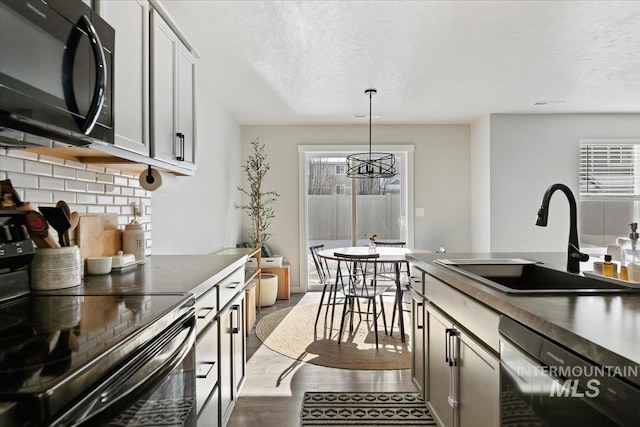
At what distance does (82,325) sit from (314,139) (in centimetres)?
493

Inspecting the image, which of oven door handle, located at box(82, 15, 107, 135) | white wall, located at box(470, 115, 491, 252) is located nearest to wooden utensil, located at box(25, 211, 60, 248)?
oven door handle, located at box(82, 15, 107, 135)

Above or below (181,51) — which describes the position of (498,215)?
below

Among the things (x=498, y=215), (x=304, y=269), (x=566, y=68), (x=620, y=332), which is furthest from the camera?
(x=304, y=269)

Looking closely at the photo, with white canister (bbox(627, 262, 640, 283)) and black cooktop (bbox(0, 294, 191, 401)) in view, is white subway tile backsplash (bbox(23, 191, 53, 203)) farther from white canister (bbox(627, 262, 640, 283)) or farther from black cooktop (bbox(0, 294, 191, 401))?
white canister (bbox(627, 262, 640, 283))

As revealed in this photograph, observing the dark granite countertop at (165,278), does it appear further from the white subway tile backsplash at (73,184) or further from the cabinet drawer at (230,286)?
the white subway tile backsplash at (73,184)

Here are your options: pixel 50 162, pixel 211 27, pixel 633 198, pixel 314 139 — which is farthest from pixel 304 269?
pixel 633 198

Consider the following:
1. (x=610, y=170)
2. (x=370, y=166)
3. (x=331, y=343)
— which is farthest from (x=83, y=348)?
(x=610, y=170)

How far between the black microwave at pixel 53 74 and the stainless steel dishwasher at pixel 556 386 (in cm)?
140

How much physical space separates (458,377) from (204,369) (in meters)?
1.09

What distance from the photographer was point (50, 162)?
1518 mm

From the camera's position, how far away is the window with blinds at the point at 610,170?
5.10 meters

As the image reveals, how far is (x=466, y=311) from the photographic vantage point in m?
1.50

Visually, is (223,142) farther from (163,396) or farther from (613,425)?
(613,425)

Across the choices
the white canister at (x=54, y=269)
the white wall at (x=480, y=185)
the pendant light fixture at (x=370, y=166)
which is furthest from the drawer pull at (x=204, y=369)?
the white wall at (x=480, y=185)
